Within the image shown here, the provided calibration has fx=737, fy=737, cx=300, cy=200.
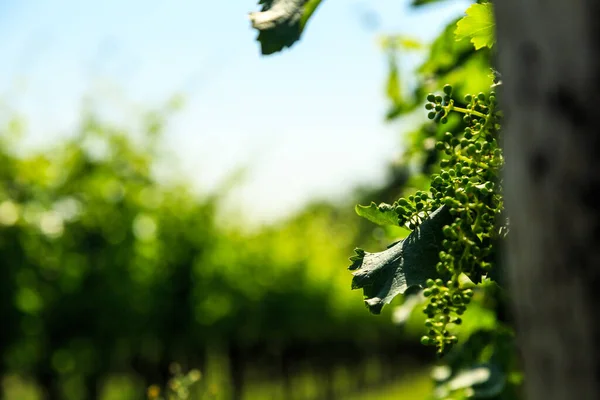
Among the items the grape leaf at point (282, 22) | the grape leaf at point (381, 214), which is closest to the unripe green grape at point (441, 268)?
the grape leaf at point (381, 214)

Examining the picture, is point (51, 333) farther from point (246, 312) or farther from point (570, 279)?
point (570, 279)

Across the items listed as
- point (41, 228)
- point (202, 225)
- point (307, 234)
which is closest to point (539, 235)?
point (41, 228)

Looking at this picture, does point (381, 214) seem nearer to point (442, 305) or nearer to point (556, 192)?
point (442, 305)

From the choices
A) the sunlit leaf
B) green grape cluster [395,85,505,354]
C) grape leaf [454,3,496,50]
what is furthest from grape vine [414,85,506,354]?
grape leaf [454,3,496,50]

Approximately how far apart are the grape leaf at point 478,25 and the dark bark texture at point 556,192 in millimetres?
898

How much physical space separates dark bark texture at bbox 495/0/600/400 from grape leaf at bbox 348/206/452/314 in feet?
2.30

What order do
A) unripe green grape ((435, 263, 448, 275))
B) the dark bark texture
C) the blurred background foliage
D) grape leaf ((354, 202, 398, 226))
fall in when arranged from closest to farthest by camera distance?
the dark bark texture < unripe green grape ((435, 263, 448, 275)) < grape leaf ((354, 202, 398, 226)) < the blurred background foliage

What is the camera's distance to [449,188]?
1.51 meters

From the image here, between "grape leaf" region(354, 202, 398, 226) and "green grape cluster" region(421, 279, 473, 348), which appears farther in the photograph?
"grape leaf" region(354, 202, 398, 226)

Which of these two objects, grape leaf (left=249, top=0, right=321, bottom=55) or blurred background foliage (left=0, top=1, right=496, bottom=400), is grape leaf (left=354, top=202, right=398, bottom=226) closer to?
grape leaf (left=249, top=0, right=321, bottom=55)

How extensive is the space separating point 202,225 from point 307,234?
6.06m

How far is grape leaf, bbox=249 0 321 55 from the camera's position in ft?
5.11

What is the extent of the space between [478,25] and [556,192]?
1.03m

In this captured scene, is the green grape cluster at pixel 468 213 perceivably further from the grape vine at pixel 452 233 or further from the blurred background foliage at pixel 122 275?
the blurred background foliage at pixel 122 275
